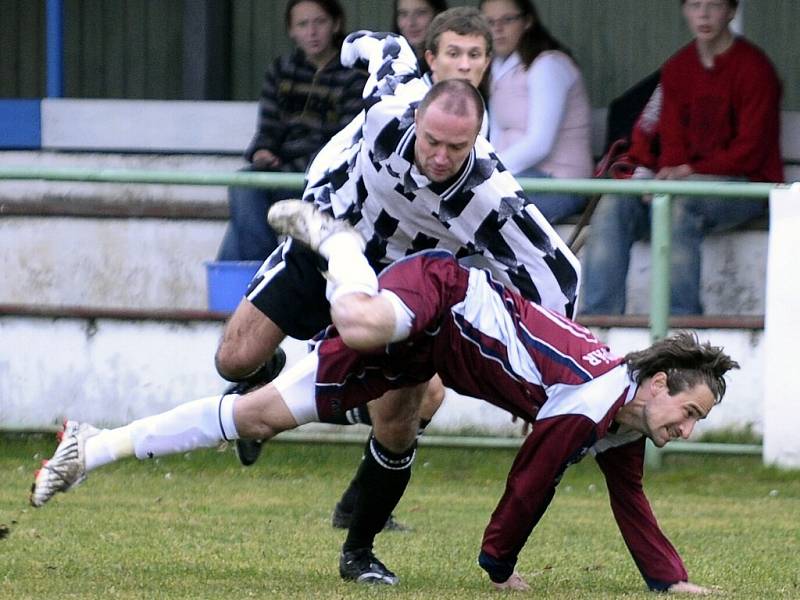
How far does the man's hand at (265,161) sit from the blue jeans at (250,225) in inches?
21.2

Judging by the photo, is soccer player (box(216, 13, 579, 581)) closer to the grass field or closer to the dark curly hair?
the grass field

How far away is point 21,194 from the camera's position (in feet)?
29.5

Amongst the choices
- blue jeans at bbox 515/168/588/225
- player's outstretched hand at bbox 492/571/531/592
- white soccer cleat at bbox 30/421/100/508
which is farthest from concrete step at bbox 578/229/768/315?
white soccer cleat at bbox 30/421/100/508

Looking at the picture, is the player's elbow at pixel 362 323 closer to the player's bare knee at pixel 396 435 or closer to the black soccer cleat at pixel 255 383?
the player's bare knee at pixel 396 435

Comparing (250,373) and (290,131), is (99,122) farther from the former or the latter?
(250,373)

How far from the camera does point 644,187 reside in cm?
845

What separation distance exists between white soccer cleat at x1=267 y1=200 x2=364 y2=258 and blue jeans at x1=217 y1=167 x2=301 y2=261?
2.84 meters

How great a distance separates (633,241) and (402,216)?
268 cm

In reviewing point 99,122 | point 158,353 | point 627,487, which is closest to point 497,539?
point 627,487

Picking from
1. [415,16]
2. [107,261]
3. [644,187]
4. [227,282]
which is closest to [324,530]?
[227,282]

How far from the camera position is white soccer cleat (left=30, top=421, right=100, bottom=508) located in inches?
222

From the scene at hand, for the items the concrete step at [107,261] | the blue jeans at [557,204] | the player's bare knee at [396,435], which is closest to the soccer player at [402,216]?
the player's bare knee at [396,435]

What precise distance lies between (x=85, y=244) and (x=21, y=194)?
425mm

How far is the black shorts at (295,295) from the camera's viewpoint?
650 cm
